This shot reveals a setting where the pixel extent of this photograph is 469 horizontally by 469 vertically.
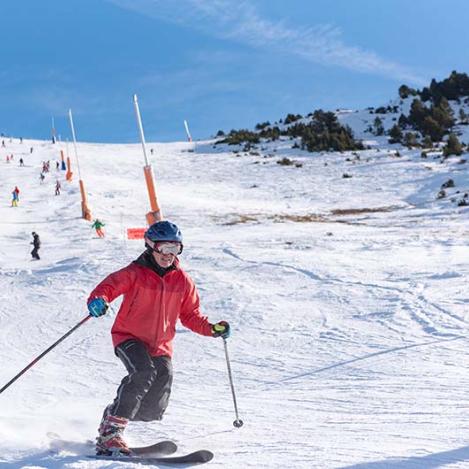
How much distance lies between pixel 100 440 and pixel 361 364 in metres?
3.50

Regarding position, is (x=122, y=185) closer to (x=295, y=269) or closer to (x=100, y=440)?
(x=295, y=269)

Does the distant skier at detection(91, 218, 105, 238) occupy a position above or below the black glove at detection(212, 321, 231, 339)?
above

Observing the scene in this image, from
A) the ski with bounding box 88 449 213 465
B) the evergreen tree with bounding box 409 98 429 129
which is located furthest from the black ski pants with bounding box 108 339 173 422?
the evergreen tree with bounding box 409 98 429 129

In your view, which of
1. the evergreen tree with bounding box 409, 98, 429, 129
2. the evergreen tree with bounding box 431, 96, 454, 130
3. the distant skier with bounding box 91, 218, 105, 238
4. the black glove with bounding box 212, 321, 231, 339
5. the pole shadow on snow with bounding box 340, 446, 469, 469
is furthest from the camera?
the evergreen tree with bounding box 409, 98, 429, 129

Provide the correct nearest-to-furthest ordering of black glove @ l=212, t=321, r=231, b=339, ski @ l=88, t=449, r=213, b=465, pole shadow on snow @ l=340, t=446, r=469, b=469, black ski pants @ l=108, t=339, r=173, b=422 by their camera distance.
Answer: pole shadow on snow @ l=340, t=446, r=469, b=469 → ski @ l=88, t=449, r=213, b=465 → black ski pants @ l=108, t=339, r=173, b=422 → black glove @ l=212, t=321, r=231, b=339

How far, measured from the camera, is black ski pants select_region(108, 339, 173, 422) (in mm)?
3998

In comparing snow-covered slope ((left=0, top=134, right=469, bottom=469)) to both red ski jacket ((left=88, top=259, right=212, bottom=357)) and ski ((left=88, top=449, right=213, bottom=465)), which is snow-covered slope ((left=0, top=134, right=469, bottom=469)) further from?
red ski jacket ((left=88, top=259, right=212, bottom=357))

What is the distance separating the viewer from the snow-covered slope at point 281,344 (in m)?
4.14

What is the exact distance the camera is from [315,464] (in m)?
3.57

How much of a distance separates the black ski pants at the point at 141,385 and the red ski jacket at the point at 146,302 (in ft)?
0.26

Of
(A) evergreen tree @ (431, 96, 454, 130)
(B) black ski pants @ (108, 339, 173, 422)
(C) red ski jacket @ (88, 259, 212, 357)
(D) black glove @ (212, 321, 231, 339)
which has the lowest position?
(B) black ski pants @ (108, 339, 173, 422)

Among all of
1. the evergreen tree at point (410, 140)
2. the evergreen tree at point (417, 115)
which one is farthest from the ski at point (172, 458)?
the evergreen tree at point (417, 115)

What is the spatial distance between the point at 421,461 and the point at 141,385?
5.54ft

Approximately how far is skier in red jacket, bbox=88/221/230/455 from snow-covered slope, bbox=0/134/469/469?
380mm
